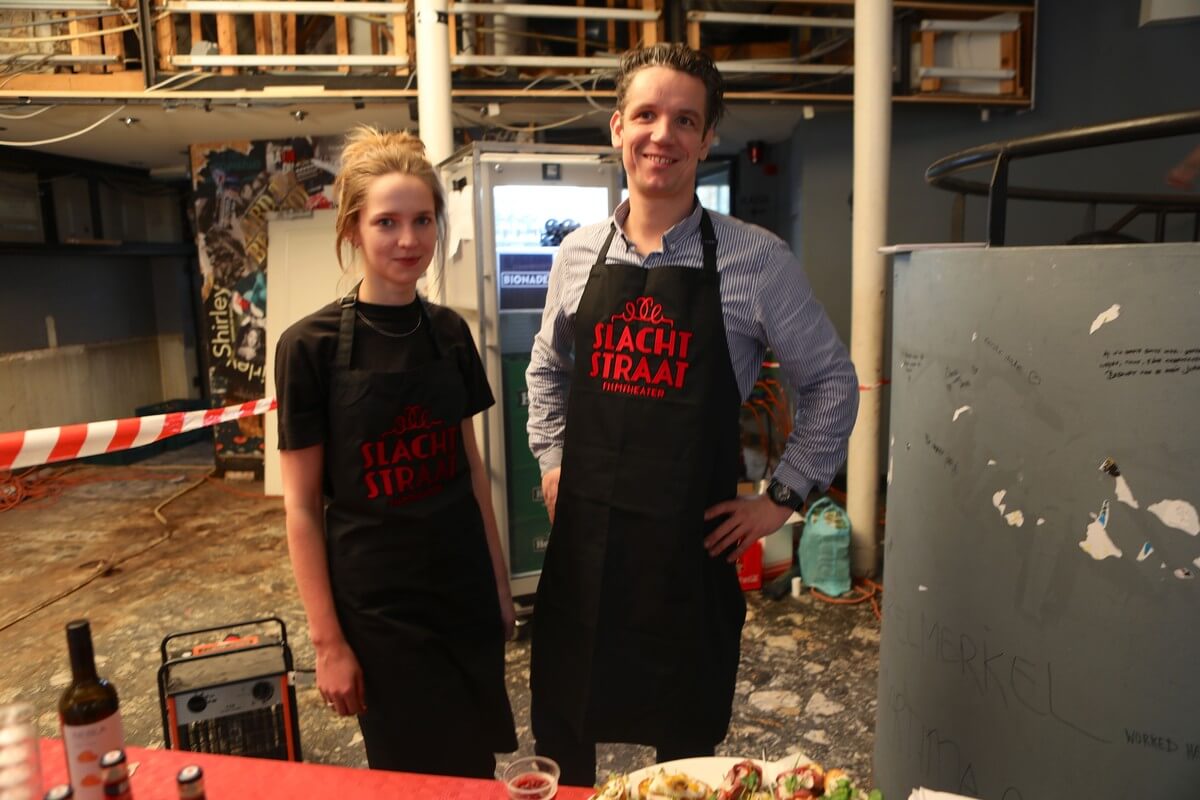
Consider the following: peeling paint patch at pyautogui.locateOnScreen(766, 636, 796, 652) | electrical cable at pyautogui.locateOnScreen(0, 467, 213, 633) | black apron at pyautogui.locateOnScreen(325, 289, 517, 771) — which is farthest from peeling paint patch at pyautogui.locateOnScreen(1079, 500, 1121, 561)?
electrical cable at pyautogui.locateOnScreen(0, 467, 213, 633)

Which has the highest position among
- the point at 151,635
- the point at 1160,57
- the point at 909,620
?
the point at 1160,57

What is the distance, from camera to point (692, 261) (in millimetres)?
1450

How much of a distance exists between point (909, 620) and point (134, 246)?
7326mm

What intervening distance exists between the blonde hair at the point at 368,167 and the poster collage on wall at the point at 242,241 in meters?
4.36

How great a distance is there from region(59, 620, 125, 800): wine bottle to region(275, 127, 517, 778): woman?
446mm

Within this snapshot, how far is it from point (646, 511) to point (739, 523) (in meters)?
0.18

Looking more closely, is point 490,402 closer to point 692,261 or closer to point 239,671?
point 692,261

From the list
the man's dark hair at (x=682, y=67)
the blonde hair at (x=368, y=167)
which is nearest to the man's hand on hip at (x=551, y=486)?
the blonde hair at (x=368, y=167)

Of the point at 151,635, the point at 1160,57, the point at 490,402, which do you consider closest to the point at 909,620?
the point at 490,402

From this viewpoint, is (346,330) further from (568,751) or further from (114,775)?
(568,751)

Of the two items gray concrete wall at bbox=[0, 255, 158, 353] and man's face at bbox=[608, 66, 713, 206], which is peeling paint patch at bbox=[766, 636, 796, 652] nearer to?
man's face at bbox=[608, 66, 713, 206]

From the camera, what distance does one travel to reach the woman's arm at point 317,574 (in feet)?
4.67

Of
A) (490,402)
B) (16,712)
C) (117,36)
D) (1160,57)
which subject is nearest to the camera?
(16,712)

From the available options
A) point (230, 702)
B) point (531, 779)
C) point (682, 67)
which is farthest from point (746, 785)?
point (230, 702)
